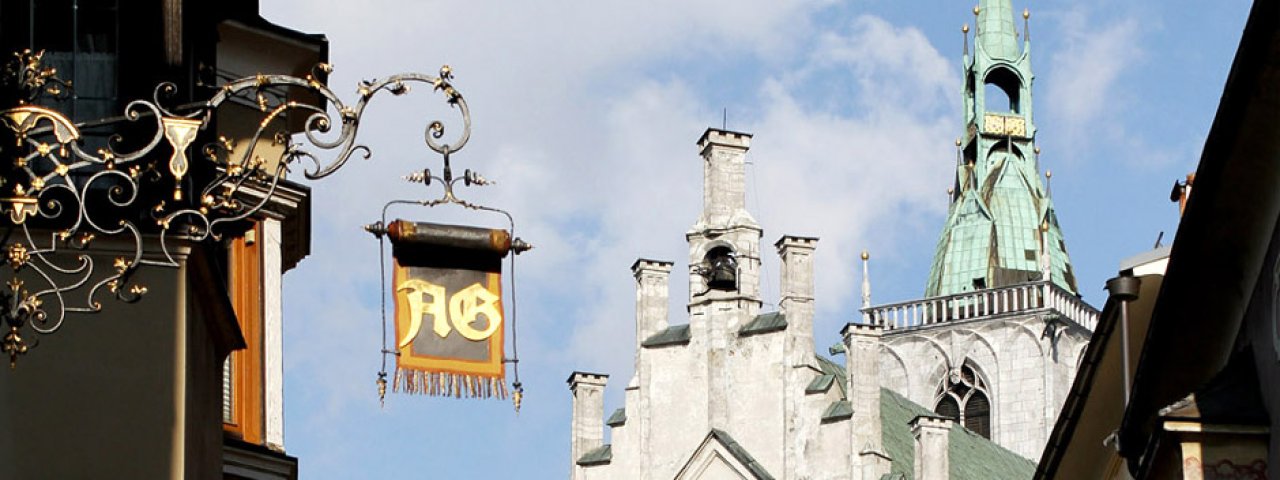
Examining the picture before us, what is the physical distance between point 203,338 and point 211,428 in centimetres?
106

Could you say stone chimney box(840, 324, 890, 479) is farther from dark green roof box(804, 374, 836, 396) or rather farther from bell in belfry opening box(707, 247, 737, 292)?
bell in belfry opening box(707, 247, 737, 292)

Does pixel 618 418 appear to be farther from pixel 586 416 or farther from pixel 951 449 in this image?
pixel 951 449

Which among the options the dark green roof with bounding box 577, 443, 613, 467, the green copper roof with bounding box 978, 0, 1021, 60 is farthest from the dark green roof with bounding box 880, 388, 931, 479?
the green copper roof with bounding box 978, 0, 1021, 60

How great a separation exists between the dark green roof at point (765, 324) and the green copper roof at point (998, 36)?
1503 inches

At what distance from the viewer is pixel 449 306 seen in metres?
16.8

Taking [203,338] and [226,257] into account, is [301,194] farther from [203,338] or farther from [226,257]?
[203,338]

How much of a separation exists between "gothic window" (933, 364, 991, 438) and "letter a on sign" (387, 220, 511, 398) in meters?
65.5

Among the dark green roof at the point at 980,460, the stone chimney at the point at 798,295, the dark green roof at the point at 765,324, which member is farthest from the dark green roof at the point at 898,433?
the dark green roof at the point at 765,324

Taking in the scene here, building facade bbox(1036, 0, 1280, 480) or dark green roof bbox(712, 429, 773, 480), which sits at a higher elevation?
dark green roof bbox(712, 429, 773, 480)

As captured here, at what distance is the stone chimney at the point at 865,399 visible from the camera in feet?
164

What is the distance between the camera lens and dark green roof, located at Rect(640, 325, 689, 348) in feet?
175

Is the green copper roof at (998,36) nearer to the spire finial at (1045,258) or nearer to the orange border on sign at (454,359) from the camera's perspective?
the spire finial at (1045,258)

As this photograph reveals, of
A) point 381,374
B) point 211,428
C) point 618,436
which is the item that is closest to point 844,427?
point 618,436

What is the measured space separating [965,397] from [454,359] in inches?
2601
